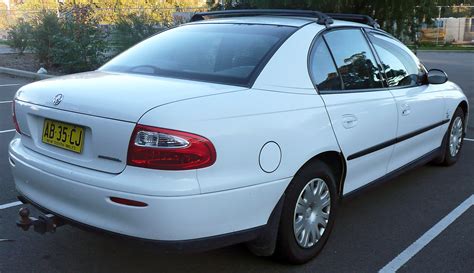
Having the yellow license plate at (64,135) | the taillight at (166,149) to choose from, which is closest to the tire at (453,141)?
the taillight at (166,149)

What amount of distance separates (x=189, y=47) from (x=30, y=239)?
1.81 m

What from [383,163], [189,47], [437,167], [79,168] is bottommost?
[437,167]

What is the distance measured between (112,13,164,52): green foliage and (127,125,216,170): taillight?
11331mm

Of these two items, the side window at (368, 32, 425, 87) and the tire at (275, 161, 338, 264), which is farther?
the side window at (368, 32, 425, 87)

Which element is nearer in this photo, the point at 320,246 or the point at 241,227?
the point at 241,227

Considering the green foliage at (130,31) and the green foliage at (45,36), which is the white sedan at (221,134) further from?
the green foliage at (45,36)

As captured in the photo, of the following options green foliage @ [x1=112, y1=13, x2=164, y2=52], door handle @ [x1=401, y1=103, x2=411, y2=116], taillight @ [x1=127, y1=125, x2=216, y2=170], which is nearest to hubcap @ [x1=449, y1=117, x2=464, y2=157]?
door handle @ [x1=401, y1=103, x2=411, y2=116]

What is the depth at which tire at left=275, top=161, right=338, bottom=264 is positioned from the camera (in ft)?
10.4

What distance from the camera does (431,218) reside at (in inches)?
169

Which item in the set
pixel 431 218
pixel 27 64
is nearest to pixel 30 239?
pixel 431 218

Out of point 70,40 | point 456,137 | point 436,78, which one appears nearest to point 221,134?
point 436,78

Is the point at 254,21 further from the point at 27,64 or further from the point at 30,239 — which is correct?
the point at 27,64

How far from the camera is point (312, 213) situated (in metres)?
3.43

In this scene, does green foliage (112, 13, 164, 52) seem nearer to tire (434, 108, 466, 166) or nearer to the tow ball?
tire (434, 108, 466, 166)
